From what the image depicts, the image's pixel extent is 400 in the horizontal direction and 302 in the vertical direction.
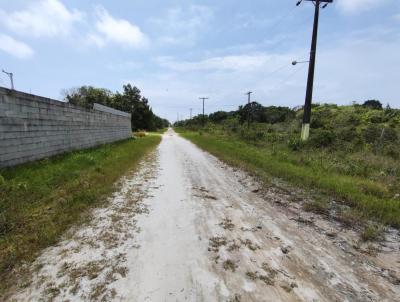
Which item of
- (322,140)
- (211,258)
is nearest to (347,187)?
(211,258)

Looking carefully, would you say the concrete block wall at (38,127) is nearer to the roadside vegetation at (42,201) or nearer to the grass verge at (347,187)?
the roadside vegetation at (42,201)

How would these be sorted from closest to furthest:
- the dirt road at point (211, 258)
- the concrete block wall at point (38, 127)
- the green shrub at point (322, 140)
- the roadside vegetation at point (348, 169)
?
1. the dirt road at point (211, 258)
2. the roadside vegetation at point (348, 169)
3. the concrete block wall at point (38, 127)
4. the green shrub at point (322, 140)

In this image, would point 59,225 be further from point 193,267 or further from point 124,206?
point 193,267

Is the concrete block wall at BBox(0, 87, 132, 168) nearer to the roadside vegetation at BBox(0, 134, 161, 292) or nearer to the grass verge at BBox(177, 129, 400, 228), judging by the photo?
the roadside vegetation at BBox(0, 134, 161, 292)

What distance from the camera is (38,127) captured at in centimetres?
757

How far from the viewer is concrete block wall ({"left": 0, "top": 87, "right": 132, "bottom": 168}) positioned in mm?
6102

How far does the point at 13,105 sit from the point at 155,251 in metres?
6.17

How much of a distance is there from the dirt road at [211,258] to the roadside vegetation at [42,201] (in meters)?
0.28

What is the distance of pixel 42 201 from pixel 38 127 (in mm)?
4259

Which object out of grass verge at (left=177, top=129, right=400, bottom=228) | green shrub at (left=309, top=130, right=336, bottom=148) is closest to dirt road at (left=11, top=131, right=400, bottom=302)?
grass verge at (left=177, top=129, right=400, bottom=228)

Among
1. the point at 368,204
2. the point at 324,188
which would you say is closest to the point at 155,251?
the point at 368,204

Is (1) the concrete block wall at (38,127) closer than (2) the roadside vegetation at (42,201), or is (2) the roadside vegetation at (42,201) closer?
(2) the roadside vegetation at (42,201)

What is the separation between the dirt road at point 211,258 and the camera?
2.23 metres

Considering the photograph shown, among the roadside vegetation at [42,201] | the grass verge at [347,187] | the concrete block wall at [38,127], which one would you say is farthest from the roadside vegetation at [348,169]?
the concrete block wall at [38,127]
